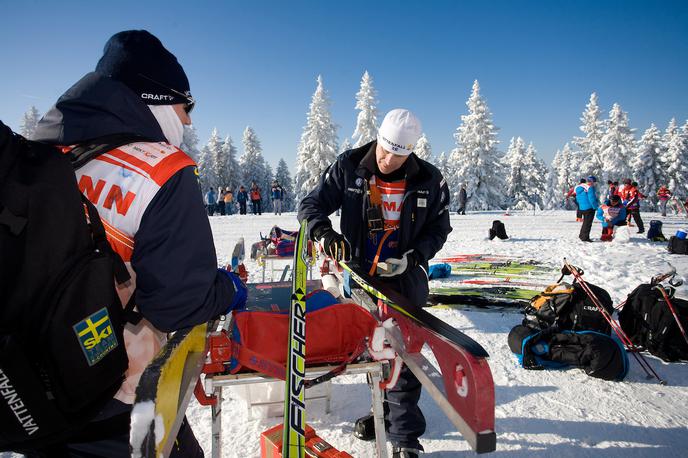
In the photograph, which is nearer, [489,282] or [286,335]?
[286,335]

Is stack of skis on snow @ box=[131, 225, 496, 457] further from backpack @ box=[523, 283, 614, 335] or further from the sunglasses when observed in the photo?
backpack @ box=[523, 283, 614, 335]

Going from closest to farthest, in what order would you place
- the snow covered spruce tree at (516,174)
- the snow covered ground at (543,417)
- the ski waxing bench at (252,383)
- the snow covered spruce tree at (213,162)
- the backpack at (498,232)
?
the ski waxing bench at (252,383), the snow covered ground at (543,417), the backpack at (498,232), the snow covered spruce tree at (213,162), the snow covered spruce tree at (516,174)

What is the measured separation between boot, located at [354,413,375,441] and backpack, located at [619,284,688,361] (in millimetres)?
3251

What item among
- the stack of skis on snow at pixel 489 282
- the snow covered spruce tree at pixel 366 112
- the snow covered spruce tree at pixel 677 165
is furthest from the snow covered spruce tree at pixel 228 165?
the snow covered spruce tree at pixel 677 165

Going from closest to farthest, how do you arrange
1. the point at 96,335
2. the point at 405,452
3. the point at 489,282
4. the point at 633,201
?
the point at 96,335
the point at 405,452
the point at 489,282
the point at 633,201

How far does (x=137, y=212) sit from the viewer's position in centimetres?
123

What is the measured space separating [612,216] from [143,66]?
15141mm

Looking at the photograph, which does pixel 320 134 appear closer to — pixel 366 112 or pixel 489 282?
pixel 366 112

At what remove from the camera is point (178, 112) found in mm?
1616

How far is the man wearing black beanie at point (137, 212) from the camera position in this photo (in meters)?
1.23

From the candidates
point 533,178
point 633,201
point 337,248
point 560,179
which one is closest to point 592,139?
point 533,178

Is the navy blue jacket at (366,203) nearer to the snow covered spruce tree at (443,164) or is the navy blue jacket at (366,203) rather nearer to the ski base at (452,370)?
the ski base at (452,370)

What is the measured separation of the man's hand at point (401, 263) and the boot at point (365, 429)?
3.74ft

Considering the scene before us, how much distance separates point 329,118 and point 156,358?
36.6m
